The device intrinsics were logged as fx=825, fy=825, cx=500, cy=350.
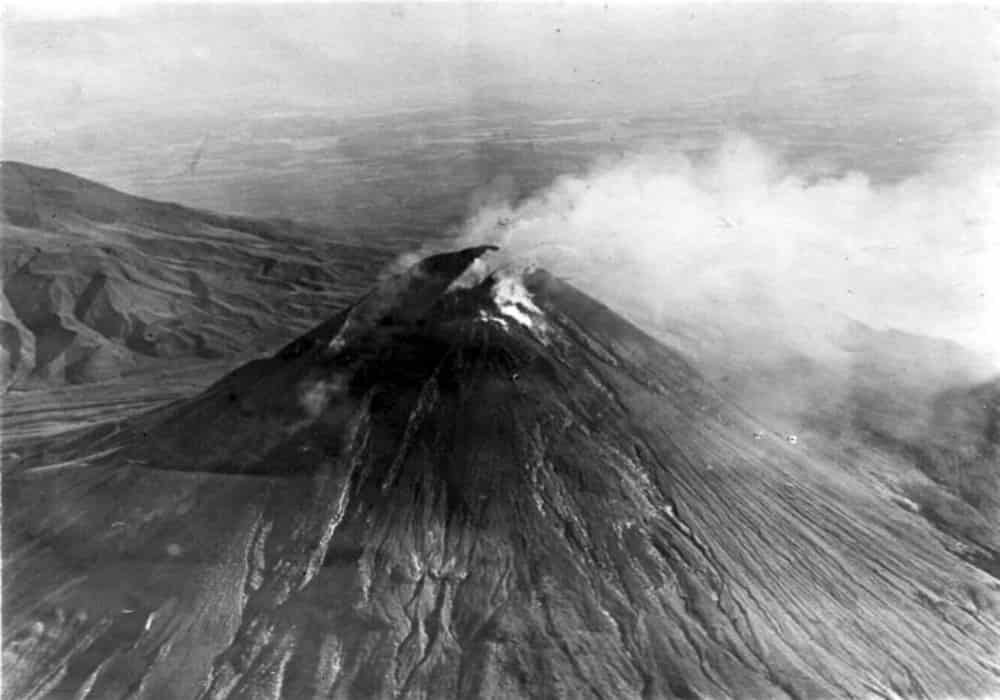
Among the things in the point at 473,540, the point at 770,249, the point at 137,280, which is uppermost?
the point at 770,249

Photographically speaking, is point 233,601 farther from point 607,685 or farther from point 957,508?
point 957,508

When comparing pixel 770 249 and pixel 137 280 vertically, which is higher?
pixel 770 249

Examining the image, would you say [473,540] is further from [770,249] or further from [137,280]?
[137,280]

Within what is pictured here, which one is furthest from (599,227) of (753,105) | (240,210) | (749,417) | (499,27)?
(753,105)

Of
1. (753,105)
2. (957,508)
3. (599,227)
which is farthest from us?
(753,105)

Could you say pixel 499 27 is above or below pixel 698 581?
above

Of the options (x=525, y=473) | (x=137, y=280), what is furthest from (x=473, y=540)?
(x=137, y=280)
